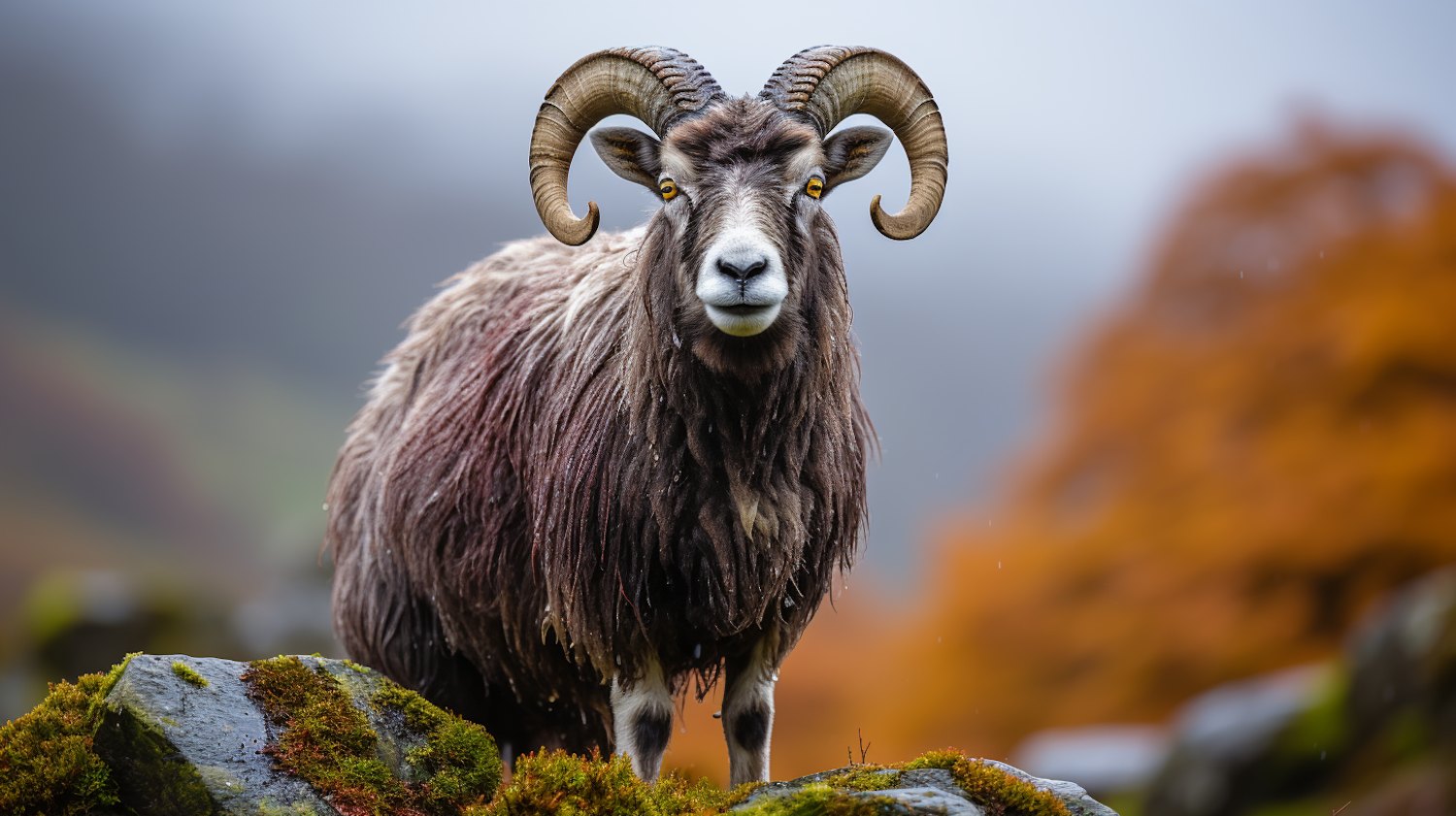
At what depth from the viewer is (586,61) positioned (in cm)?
494

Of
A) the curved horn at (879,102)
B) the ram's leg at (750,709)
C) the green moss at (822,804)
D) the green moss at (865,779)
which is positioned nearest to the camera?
the green moss at (822,804)

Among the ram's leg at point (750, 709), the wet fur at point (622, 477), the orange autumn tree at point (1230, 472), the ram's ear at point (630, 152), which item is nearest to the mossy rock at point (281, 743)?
the wet fur at point (622, 477)

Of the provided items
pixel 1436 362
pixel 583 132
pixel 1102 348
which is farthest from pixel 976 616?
pixel 583 132

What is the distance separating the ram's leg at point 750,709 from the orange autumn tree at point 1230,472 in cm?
1277

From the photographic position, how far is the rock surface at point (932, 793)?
148 inches

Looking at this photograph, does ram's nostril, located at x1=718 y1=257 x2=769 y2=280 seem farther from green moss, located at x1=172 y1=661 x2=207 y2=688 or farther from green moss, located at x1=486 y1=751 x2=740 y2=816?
green moss, located at x1=172 y1=661 x2=207 y2=688

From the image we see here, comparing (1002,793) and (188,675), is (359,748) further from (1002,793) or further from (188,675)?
(1002,793)

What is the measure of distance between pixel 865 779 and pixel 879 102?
285 cm

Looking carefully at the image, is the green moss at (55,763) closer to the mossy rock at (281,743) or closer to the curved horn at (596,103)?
the mossy rock at (281,743)

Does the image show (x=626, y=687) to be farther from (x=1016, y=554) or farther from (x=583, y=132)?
(x=1016, y=554)

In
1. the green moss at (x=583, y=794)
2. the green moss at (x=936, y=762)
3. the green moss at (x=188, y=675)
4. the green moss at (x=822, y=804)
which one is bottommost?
the green moss at (x=822, y=804)

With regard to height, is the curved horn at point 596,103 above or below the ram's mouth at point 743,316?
above

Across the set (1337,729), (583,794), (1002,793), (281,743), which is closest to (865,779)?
(1002,793)

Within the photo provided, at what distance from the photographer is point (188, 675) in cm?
A: 418
